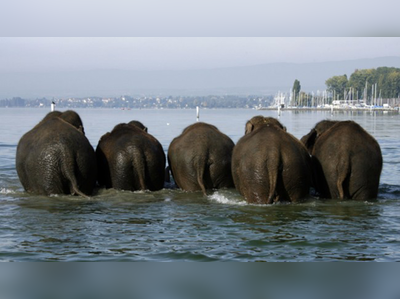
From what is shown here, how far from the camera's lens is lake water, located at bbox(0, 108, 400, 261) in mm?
10094

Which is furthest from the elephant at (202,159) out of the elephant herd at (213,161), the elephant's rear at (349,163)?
the elephant's rear at (349,163)

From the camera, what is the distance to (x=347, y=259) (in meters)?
9.73

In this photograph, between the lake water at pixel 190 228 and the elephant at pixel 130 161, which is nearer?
the lake water at pixel 190 228

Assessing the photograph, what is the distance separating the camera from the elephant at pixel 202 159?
15.2 metres

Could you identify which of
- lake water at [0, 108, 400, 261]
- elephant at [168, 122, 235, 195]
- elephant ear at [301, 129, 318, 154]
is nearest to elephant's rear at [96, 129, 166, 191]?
lake water at [0, 108, 400, 261]

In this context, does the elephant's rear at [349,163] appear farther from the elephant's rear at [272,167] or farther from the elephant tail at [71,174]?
the elephant tail at [71,174]

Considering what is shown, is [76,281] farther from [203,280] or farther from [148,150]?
[148,150]

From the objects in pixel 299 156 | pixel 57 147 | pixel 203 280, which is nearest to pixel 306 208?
pixel 299 156

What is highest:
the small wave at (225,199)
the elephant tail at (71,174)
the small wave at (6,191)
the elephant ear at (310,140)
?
the elephant ear at (310,140)

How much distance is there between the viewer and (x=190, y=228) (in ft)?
38.9

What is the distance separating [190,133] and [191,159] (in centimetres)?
73

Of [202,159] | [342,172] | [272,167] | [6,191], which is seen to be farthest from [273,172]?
[6,191]

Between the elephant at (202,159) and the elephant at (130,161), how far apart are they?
0.46 meters

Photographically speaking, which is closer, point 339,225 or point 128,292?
point 128,292
